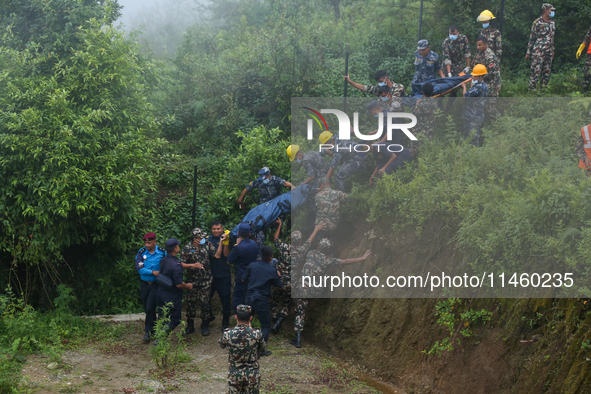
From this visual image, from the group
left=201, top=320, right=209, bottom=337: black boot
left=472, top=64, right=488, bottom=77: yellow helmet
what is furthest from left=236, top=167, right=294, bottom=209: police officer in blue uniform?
left=472, top=64, right=488, bottom=77: yellow helmet

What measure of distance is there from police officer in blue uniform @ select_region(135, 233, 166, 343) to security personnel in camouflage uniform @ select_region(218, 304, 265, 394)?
3.06 meters

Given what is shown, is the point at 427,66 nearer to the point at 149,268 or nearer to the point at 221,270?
the point at 221,270

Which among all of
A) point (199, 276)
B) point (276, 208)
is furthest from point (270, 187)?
point (199, 276)

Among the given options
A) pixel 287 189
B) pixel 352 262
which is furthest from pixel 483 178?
pixel 287 189

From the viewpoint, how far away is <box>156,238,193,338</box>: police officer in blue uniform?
844 cm

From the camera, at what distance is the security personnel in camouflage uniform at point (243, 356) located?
5975 millimetres

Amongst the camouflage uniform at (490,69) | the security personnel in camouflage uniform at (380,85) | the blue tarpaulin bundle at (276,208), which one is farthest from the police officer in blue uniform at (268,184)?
the camouflage uniform at (490,69)

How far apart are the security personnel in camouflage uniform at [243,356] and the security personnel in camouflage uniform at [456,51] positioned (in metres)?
8.35

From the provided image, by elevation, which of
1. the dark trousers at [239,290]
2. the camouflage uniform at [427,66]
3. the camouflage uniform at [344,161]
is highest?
the camouflage uniform at [427,66]

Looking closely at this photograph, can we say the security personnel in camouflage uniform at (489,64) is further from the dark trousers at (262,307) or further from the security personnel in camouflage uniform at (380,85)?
the dark trousers at (262,307)

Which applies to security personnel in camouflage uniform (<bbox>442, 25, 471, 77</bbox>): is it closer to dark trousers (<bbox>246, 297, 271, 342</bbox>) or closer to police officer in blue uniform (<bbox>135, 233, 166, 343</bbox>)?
dark trousers (<bbox>246, 297, 271, 342</bbox>)

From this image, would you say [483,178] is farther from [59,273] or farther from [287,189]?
[59,273]

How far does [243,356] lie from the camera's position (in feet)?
19.7

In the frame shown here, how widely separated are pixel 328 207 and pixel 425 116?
2.86 metres
